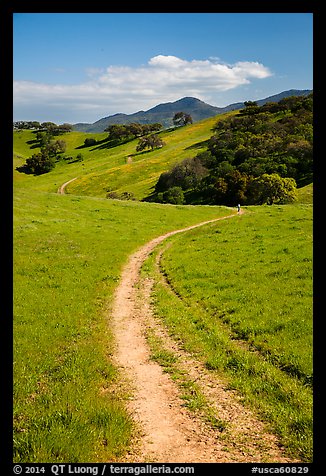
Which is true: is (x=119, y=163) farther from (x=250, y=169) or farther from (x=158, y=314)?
(x=158, y=314)

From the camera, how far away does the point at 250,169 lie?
83312 mm

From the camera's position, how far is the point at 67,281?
69.3 feet

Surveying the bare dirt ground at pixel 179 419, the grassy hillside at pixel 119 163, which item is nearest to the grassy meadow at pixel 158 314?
the bare dirt ground at pixel 179 419

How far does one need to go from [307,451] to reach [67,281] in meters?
16.8

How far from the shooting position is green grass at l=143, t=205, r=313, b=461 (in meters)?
8.95

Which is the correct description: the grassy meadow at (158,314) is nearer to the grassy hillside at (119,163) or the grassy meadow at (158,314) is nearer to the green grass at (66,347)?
the green grass at (66,347)

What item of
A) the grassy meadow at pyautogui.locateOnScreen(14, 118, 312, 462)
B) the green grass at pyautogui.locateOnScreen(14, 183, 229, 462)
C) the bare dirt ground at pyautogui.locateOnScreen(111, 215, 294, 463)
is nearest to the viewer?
the bare dirt ground at pyautogui.locateOnScreen(111, 215, 294, 463)

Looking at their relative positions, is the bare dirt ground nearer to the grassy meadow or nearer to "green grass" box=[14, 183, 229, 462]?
the grassy meadow

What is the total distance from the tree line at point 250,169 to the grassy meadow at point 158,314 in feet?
111

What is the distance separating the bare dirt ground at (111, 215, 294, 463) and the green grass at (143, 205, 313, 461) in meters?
0.48

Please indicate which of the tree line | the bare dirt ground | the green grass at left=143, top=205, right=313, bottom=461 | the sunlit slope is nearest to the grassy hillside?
the sunlit slope

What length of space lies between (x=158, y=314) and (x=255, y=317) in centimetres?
474

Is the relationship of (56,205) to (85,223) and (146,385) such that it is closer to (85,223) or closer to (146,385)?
(85,223)
